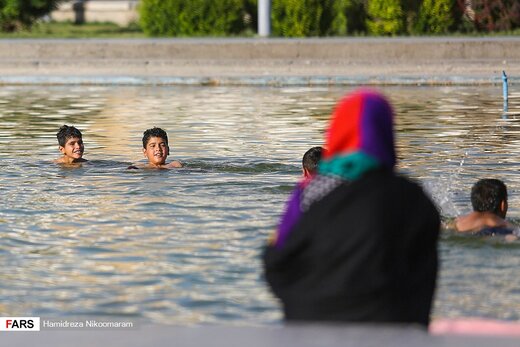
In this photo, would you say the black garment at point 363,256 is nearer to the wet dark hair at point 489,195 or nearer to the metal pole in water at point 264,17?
the wet dark hair at point 489,195

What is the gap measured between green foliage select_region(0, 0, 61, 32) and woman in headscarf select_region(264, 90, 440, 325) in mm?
29006

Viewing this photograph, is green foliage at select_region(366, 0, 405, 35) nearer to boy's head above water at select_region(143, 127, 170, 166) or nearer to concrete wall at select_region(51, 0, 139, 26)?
concrete wall at select_region(51, 0, 139, 26)

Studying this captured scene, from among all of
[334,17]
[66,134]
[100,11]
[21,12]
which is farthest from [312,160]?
[100,11]

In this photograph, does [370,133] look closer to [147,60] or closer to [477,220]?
[477,220]

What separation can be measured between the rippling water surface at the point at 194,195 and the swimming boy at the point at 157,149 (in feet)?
0.68

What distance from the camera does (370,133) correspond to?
14.2ft

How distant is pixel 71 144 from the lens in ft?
45.2

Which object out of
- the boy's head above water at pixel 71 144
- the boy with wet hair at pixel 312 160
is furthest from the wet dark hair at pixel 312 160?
the boy's head above water at pixel 71 144

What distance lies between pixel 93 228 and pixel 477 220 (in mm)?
2925

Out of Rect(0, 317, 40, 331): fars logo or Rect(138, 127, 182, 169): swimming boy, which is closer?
Rect(0, 317, 40, 331): fars logo

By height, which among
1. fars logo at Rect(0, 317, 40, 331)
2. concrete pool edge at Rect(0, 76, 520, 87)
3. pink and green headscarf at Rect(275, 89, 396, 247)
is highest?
pink and green headscarf at Rect(275, 89, 396, 247)

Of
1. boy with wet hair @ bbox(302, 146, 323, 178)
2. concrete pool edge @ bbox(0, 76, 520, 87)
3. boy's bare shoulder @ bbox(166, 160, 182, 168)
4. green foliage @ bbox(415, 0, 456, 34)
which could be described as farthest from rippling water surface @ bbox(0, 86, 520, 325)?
green foliage @ bbox(415, 0, 456, 34)

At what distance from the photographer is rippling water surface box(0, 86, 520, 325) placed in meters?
7.92

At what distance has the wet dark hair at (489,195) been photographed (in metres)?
9.52
